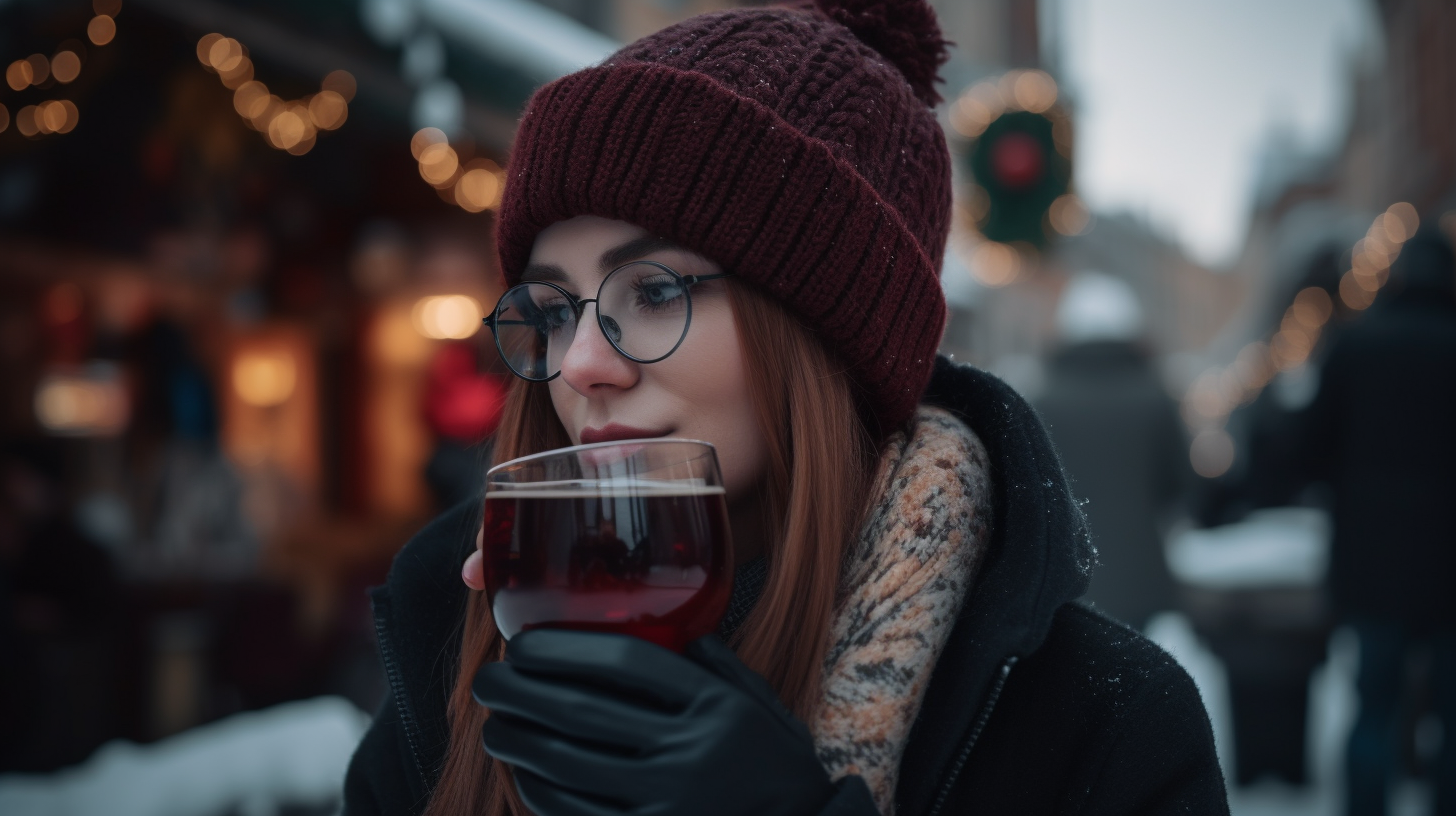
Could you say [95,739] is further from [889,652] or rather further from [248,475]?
[889,652]

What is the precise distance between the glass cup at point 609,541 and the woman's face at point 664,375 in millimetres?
347

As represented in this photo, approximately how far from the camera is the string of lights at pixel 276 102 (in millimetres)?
5094

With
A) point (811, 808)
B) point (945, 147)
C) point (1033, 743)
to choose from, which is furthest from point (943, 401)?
point (811, 808)

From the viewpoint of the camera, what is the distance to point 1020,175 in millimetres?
4422

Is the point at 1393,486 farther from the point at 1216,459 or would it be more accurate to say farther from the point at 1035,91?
the point at 1216,459

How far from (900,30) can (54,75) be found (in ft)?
15.5

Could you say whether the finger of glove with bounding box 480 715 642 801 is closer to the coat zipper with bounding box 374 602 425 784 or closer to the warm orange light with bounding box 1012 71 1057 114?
the coat zipper with bounding box 374 602 425 784

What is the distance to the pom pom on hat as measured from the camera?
1.66 m

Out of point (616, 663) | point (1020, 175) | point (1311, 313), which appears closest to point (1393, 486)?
point (1020, 175)

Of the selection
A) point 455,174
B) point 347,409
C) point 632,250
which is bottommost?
point 347,409

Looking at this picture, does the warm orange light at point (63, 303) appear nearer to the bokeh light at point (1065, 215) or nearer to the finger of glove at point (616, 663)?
the bokeh light at point (1065, 215)

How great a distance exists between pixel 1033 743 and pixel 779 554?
0.37 metres

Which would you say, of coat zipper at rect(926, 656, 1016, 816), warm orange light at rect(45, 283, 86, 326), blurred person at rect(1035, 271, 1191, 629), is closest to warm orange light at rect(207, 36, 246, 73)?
warm orange light at rect(45, 283, 86, 326)

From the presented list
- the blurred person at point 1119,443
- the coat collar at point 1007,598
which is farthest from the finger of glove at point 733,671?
the blurred person at point 1119,443
